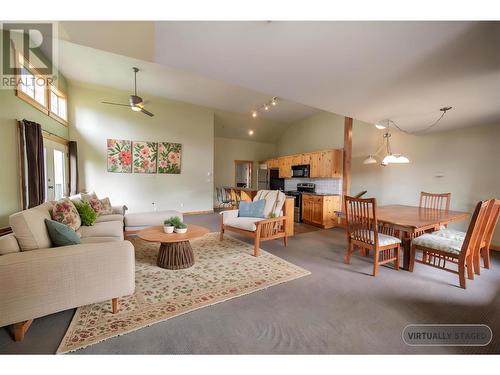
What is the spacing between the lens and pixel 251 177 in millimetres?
9195

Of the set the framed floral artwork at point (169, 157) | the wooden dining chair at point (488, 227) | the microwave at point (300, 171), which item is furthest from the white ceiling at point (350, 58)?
the framed floral artwork at point (169, 157)

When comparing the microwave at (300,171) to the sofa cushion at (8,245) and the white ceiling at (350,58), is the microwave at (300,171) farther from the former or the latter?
the sofa cushion at (8,245)

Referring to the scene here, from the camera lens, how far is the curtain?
316cm

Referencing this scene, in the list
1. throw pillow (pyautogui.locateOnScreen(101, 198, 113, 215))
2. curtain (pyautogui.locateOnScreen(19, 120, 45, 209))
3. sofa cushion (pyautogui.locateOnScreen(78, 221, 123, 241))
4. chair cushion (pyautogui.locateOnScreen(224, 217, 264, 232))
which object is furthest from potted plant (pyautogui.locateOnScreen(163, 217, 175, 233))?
curtain (pyautogui.locateOnScreen(19, 120, 45, 209))

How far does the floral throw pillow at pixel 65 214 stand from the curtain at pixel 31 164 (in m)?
1.05

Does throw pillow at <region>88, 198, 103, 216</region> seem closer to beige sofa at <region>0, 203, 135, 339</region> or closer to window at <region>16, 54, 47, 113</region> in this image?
window at <region>16, 54, 47, 113</region>

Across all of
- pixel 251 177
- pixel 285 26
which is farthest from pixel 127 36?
pixel 251 177

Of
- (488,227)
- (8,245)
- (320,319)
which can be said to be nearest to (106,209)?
(8,245)

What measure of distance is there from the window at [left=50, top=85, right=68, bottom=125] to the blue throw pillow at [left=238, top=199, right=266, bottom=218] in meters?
4.37

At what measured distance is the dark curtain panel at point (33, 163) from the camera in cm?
322

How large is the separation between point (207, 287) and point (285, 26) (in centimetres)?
238

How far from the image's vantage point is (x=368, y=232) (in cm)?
266

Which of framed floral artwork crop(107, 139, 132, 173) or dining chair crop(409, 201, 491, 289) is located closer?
dining chair crop(409, 201, 491, 289)
